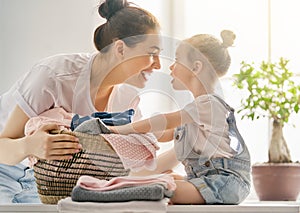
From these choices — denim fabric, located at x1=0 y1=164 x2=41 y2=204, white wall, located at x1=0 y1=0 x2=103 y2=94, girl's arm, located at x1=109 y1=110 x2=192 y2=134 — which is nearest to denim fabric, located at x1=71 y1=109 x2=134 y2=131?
girl's arm, located at x1=109 y1=110 x2=192 y2=134

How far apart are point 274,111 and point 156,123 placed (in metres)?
0.85

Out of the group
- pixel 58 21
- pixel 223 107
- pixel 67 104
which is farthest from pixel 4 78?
pixel 223 107

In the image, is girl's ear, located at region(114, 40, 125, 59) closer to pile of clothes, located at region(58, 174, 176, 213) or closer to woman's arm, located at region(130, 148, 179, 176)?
woman's arm, located at region(130, 148, 179, 176)

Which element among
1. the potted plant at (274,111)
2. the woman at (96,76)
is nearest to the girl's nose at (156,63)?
Answer: the woman at (96,76)

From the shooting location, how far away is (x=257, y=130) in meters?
2.39

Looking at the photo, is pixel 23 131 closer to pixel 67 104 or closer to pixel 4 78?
pixel 67 104

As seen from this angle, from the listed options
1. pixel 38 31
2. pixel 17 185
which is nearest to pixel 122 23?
pixel 17 185

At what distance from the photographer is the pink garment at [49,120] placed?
1.47m

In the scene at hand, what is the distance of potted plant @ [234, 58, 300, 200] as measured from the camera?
2.06 meters

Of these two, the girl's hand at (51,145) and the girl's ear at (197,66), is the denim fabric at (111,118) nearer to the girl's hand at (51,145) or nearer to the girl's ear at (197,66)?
the girl's hand at (51,145)

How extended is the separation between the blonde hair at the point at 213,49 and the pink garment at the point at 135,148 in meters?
0.25

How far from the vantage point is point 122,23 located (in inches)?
60.8

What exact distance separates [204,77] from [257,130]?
955mm

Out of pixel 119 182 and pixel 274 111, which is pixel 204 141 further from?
pixel 274 111
